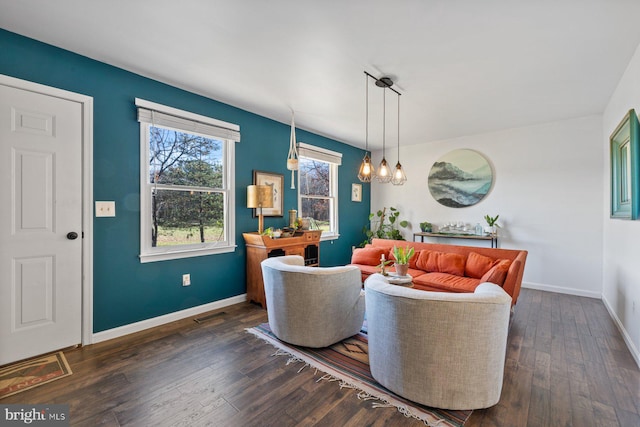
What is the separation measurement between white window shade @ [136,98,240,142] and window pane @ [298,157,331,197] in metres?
1.36

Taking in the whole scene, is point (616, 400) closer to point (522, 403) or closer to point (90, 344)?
point (522, 403)

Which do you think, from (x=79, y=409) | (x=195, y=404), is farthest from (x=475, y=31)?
(x=79, y=409)

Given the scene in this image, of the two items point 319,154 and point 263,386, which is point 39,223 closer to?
point 263,386

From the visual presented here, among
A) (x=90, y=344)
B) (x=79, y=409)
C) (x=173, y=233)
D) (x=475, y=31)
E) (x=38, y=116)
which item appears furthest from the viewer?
(x=173, y=233)

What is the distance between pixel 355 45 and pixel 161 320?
318 cm

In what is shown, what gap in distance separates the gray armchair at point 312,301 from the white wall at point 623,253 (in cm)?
226

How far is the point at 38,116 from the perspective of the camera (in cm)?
234

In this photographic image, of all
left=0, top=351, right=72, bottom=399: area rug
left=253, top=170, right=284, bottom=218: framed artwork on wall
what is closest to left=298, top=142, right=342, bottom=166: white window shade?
left=253, top=170, right=284, bottom=218: framed artwork on wall

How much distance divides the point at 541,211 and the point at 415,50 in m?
3.52

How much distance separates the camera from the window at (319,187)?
4.80 m

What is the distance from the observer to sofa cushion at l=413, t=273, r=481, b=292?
3065 mm

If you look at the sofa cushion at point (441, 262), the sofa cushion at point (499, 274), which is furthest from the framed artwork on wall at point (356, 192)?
the sofa cushion at point (499, 274)

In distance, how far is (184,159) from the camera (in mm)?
3297

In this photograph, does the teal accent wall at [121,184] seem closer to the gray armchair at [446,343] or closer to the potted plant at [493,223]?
the gray armchair at [446,343]
